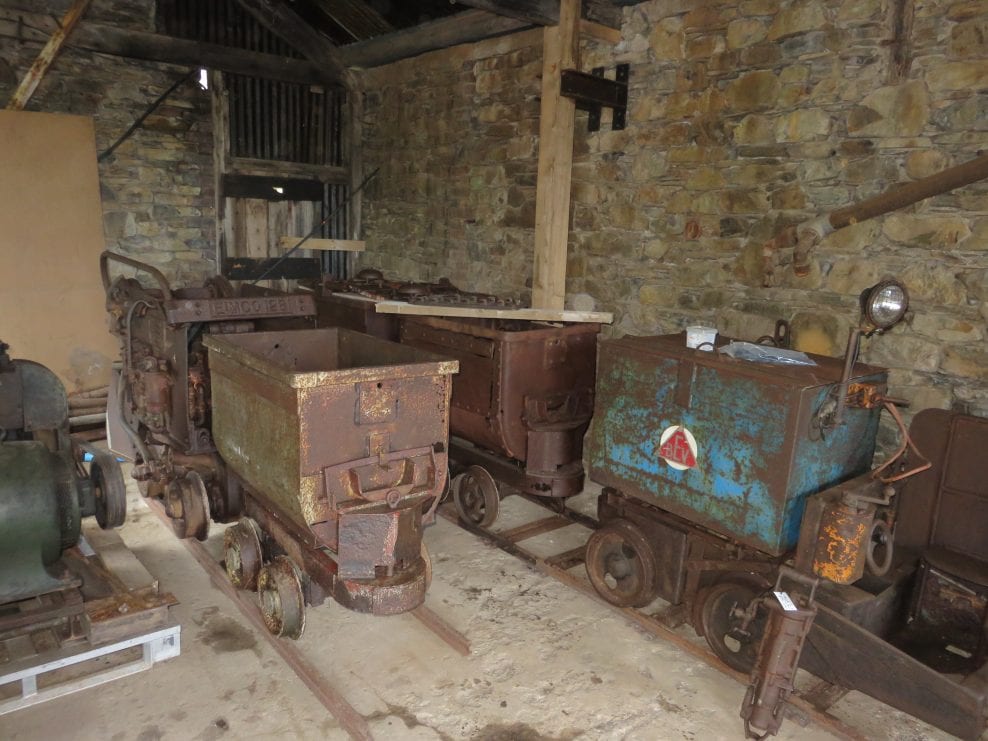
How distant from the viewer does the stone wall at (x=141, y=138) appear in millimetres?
6586

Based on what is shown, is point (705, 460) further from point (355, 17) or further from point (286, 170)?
point (355, 17)

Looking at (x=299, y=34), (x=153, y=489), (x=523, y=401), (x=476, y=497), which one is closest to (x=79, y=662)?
(x=153, y=489)

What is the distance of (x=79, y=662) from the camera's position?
10.0 feet

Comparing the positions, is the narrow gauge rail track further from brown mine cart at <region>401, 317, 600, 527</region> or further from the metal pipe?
the metal pipe

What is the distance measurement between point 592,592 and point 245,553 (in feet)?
6.21

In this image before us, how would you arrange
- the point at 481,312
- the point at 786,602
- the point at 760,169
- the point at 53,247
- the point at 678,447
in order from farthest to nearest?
the point at 53,247
the point at 481,312
the point at 760,169
the point at 678,447
the point at 786,602

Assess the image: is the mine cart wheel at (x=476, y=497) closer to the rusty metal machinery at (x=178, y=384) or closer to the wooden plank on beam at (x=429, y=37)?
the rusty metal machinery at (x=178, y=384)

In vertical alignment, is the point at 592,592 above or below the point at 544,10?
below

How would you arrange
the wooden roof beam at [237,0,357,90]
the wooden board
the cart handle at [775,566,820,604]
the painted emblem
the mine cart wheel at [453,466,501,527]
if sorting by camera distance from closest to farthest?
1. the cart handle at [775,566,820,604]
2. the painted emblem
3. the mine cart wheel at [453,466,501,527]
4. the wooden board
5. the wooden roof beam at [237,0,357,90]

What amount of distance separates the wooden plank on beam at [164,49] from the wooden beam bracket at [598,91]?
3.92 m

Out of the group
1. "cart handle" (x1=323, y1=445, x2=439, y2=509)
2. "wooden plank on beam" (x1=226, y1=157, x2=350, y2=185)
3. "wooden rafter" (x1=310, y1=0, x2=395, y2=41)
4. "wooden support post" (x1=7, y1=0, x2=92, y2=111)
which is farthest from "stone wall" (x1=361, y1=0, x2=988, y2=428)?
"wooden support post" (x1=7, y1=0, x2=92, y2=111)

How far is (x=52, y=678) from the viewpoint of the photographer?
298 cm

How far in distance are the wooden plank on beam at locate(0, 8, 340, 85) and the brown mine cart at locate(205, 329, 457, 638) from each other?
497 cm

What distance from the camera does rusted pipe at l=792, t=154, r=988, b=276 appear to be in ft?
11.1
